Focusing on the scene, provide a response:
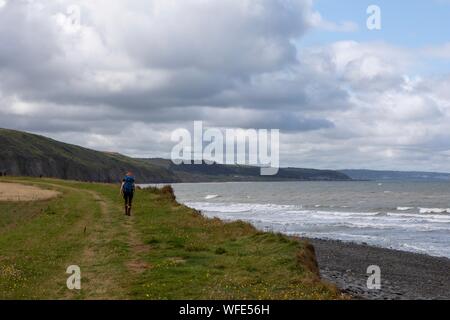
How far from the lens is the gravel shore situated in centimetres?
2256

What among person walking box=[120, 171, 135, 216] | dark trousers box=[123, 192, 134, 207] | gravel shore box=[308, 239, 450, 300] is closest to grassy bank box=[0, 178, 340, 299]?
person walking box=[120, 171, 135, 216]

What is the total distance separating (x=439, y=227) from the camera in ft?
184

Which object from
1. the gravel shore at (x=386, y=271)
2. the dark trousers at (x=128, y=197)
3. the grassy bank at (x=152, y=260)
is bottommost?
the gravel shore at (x=386, y=271)

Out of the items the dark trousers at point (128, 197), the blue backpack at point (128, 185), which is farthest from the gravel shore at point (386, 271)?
the blue backpack at point (128, 185)

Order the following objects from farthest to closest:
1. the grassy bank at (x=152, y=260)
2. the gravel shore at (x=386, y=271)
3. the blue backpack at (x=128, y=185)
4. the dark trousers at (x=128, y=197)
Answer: the dark trousers at (x=128, y=197), the blue backpack at (x=128, y=185), the gravel shore at (x=386, y=271), the grassy bank at (x=152, y=260)

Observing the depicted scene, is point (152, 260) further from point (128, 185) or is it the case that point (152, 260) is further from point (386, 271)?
point (386, 271)

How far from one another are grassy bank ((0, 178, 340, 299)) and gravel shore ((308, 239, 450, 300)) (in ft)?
15.1

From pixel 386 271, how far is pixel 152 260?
1668 centimetres

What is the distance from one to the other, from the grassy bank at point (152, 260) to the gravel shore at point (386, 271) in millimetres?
4602

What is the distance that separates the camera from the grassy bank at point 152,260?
12867 mm

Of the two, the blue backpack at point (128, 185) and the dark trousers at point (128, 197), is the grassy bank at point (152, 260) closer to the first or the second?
the dark trousers at point (128, 197)

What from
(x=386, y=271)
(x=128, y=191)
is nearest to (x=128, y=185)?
(x=128, y=191)
